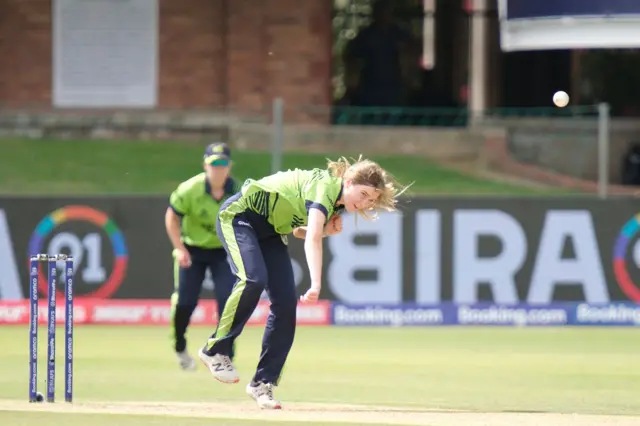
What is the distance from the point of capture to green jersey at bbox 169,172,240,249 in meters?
12.3

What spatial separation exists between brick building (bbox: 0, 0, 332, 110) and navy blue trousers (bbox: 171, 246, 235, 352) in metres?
10.5

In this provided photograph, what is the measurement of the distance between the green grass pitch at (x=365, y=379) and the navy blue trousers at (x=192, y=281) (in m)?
0.41

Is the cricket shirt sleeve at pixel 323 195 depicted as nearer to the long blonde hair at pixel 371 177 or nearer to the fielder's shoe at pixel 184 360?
the long blonde hair at pixel 371 177

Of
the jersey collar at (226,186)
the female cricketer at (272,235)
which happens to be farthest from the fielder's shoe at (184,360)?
the female cricketer at (272,235)

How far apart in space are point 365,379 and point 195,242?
6.28 ft

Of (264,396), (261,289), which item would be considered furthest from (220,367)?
(261,289)

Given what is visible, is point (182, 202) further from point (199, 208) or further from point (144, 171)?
point (144, 171)

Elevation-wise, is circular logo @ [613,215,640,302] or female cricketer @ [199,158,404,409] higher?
female cricketer @ [199,158,404,409]

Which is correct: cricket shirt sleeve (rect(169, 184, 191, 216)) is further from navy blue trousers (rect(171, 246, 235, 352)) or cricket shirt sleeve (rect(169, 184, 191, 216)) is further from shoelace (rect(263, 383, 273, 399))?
shoelace (rect(263, 383, 273, 399))

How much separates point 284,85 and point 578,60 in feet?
15.7

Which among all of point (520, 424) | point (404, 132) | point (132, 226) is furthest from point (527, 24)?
point (404, 132)

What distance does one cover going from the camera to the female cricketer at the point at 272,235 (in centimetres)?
899

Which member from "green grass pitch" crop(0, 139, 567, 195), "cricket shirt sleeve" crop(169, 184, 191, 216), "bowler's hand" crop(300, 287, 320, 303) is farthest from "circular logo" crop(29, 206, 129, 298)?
"bowler's hand" crop(300, 287, 320, 303)

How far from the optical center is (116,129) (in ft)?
70.6
